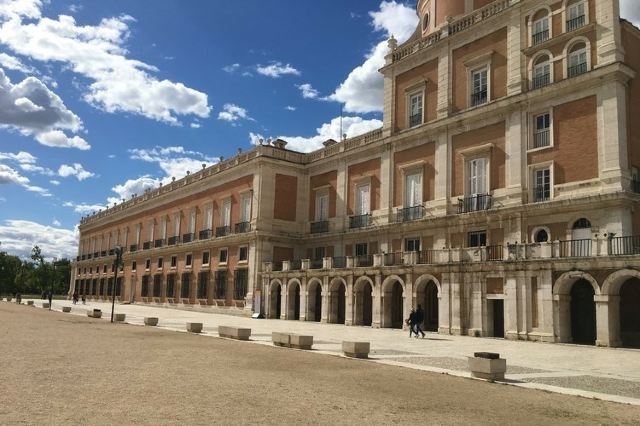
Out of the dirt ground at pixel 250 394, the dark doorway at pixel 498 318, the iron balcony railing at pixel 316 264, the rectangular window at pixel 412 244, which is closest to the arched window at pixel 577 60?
the dark doorway at pixel 498 318

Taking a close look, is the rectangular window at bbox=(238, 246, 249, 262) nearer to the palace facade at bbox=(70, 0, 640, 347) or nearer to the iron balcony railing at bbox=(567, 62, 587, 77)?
the palace facade at bbox=(70, 0, 640, 347)

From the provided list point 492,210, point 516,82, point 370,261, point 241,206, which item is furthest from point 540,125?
point 241,206

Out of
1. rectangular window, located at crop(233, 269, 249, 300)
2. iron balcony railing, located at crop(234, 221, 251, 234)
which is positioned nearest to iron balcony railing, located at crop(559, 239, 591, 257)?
rectangular window, located at crop(233, 269, 249, 300)

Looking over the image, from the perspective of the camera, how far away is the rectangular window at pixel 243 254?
4353 centimetres

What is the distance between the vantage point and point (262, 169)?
143 feet

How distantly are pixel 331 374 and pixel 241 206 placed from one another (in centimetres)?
3465

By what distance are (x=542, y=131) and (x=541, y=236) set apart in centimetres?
508

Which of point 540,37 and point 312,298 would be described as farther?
point 312,298

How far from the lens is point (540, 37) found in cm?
2822

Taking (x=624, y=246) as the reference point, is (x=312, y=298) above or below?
below

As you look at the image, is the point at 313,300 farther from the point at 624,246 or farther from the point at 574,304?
the point at 624,246

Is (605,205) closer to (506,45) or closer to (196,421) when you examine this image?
(506,45)

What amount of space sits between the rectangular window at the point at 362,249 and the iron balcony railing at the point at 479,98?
37.0 ft

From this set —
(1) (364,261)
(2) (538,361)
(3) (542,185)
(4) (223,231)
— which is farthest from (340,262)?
(2) (538,361)
